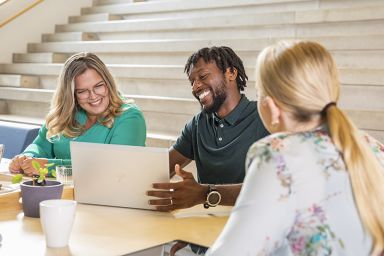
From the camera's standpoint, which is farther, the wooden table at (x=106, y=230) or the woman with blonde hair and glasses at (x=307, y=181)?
the wooden table at (x=106, y=230)

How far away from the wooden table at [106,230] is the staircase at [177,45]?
7.52 ft

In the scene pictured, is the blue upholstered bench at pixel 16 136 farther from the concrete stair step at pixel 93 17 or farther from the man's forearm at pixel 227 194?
the concrete stair step at pixel 93 17

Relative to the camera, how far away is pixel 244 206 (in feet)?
3.88

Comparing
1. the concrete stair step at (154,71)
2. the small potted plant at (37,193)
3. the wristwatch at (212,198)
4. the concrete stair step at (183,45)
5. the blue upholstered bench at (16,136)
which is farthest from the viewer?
the concrete stair step at (183,45)

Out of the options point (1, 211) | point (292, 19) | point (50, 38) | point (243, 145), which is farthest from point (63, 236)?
point (50, 38)

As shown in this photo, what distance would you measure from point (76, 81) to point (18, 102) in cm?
355

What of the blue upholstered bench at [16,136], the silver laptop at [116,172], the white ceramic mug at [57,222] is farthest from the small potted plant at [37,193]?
the blue upholstered bench at [16,136]

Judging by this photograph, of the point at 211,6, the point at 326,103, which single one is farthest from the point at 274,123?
Answer: the point at 211,6

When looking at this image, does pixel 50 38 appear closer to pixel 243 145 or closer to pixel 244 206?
pixel 243 145

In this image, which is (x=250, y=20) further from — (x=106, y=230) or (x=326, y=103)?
(x=326, y=103)

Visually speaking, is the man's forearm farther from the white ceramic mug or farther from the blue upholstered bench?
the blue upholstered bench

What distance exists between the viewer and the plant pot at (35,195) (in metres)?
1.80

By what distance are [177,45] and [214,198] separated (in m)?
3.18

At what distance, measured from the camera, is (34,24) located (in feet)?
21.4
